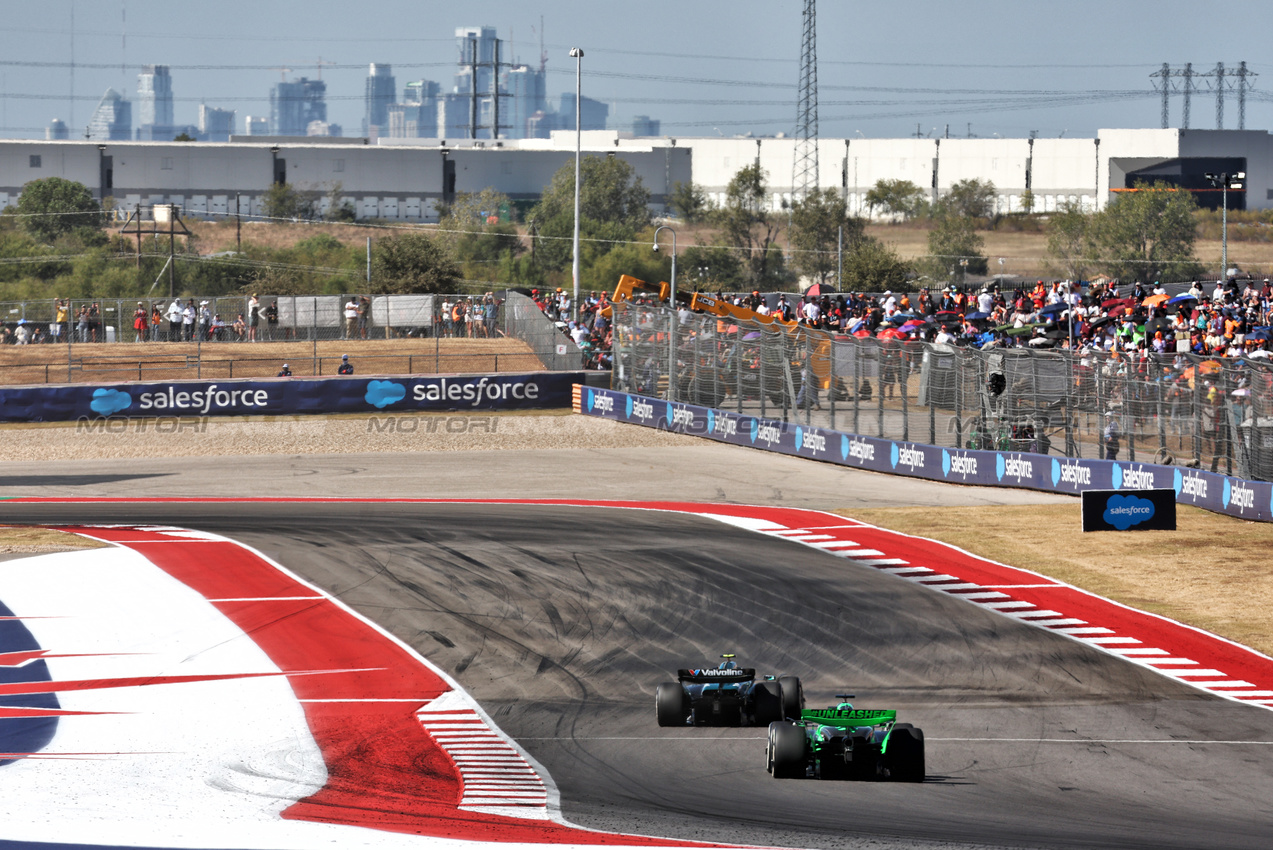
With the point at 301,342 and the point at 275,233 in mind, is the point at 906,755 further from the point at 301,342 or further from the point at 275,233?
the point at 275,233

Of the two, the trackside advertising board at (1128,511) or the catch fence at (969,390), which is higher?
the catch fence at (969,390)

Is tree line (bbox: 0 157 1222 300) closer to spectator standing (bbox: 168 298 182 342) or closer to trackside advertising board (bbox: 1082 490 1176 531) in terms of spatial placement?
spectator standing (bbox: 168 298 182 342)

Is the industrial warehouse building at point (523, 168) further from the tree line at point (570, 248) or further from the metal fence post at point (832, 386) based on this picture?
the metal fence post at point (832, 386)

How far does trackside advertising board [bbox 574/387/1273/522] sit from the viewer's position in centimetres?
2147

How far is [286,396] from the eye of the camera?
36.7m

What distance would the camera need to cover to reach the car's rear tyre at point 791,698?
11.1 metres

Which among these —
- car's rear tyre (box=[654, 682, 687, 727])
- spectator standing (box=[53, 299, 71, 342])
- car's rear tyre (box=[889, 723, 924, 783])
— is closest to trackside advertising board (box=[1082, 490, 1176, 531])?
car's rear tyre (box=[654, 682, 687, 727])

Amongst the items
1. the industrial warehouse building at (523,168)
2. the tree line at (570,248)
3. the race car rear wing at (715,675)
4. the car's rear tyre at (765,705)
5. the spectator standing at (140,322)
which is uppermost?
the industrial warehouse building at (523,168)

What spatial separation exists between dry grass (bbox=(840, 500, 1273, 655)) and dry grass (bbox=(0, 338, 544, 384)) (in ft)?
68.2

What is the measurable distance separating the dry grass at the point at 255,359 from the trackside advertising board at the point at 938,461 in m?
5.97

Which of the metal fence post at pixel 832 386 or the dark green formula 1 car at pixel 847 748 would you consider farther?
the metal fence post at pixel 832 386

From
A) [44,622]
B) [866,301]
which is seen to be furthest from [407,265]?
[44,622]

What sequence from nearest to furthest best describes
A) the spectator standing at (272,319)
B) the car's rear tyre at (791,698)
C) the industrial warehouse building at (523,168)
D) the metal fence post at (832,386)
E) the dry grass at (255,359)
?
the car's rear tyre at (791,698) < the metal fence post at (832,386) < the dry grass at (255,359) < the spectator standing at (272,319) < the industrial warehouse building at (523,168)

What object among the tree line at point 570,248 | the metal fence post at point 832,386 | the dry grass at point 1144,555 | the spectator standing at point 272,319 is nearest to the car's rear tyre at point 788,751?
the dry grass at point 1144,555
